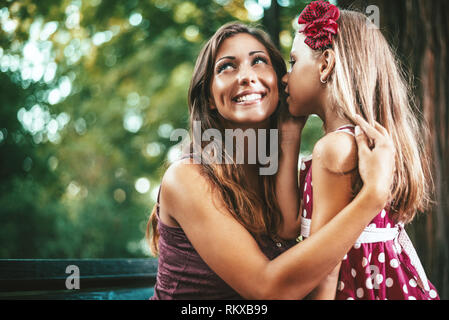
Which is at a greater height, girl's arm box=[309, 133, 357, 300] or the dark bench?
girl's arm box=[309, 133, 357, 300]

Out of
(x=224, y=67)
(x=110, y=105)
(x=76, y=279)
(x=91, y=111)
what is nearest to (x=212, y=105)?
(x=224, y=67)

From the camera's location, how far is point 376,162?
1315mm

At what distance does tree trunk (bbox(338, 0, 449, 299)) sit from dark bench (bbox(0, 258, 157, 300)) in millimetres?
1786

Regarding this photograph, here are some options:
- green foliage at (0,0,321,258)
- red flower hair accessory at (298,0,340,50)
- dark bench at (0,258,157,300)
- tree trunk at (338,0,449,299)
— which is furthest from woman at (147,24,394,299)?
green foliage at (0,0,321,258)

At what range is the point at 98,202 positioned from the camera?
7.37 m

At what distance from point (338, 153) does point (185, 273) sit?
0.85 m

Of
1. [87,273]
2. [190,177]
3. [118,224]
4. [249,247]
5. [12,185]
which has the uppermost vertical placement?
[190,177]

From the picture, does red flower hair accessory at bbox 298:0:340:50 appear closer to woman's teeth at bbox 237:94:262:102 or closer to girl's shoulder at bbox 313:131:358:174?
woman's teeth at bbox 237:94:262:102

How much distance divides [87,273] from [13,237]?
13.5ft

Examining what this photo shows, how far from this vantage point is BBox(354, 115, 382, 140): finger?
1.38 metres

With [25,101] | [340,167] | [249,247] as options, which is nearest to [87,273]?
[249,247]

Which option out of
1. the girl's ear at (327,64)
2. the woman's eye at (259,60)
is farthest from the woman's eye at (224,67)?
the girl's ear at (327,64)

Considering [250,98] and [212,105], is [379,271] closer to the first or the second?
[250,98]
